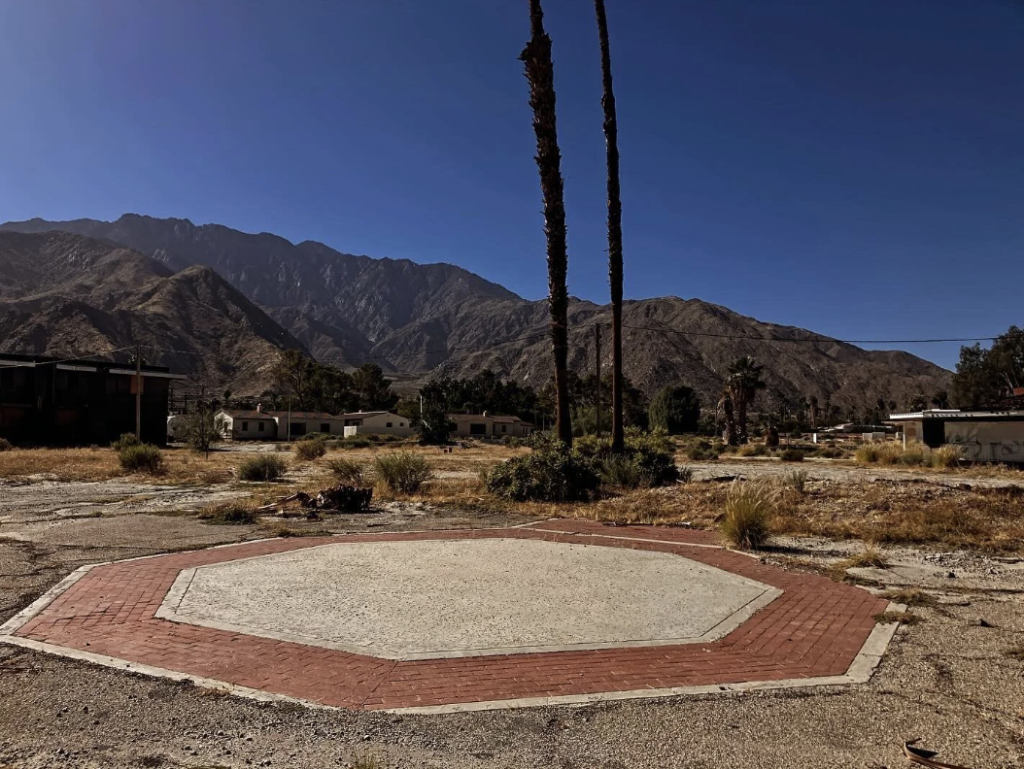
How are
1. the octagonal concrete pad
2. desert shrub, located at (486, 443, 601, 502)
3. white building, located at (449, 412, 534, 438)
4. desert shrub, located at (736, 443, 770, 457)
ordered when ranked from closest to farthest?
1. the octagonal concrete pad
2. desert shrub, located at (486, 443, 601, 502)
3. desert shrub, located at (736, 443, 770, 457)
4. white building, located at (449, 412, 534, 438)

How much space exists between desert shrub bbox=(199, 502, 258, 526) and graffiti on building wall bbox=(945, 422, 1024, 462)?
32808 mm

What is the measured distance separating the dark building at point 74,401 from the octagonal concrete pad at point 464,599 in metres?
42.4

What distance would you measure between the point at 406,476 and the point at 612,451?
5.77 metres

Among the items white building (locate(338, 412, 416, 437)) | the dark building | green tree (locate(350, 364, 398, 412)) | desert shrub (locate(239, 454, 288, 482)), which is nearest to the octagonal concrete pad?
desert shrub (locate(239, 454, 288, 482))

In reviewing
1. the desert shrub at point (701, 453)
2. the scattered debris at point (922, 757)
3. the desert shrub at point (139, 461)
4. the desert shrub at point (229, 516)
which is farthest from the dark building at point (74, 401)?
the scattered debris at point (922, 757)

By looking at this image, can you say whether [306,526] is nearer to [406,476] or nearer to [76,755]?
[406,476]

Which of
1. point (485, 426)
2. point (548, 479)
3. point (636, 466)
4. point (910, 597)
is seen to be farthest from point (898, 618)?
point (485, 426)

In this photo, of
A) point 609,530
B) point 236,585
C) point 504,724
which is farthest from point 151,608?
point 609,530

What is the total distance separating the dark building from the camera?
45562mm

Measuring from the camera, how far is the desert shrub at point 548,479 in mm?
15742

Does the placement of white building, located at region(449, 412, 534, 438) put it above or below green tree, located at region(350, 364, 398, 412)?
below

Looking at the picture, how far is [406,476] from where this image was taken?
17344mm

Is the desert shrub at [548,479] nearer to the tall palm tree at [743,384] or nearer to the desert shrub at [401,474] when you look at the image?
the desert shrub at [401,474]

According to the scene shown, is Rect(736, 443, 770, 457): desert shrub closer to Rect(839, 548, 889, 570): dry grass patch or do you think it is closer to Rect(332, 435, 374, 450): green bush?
Rect(332, 435, 374, 450): green bush
